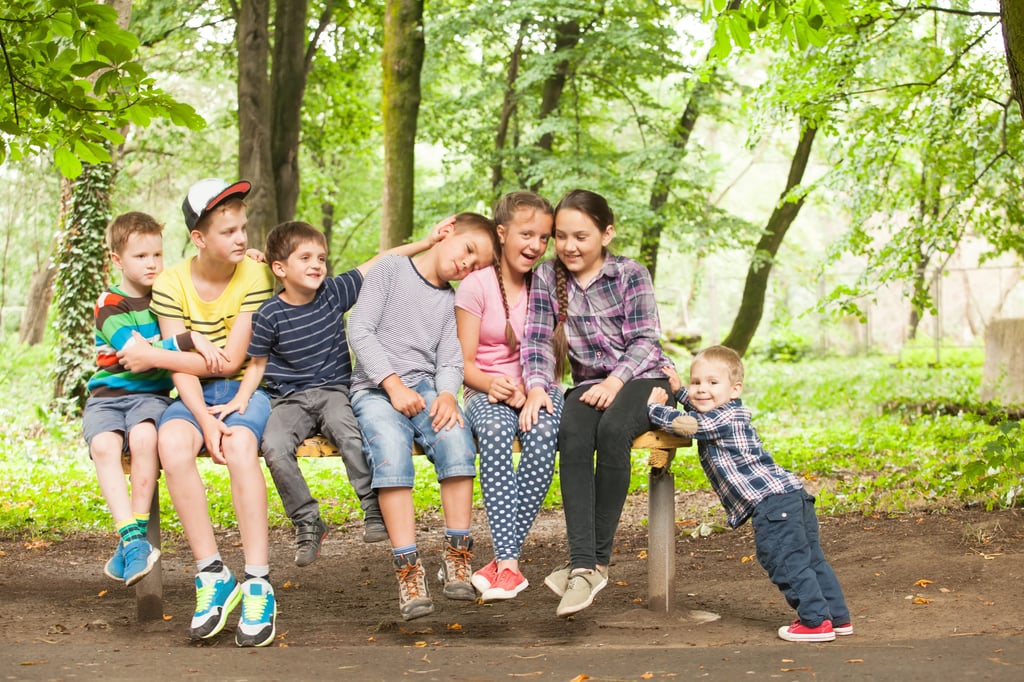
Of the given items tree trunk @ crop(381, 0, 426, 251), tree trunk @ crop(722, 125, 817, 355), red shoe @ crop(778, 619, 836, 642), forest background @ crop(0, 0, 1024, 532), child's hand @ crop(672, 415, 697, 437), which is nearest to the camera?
red shoe @ crop(778, 619, 836, 642)

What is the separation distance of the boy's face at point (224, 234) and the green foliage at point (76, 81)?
85 cm

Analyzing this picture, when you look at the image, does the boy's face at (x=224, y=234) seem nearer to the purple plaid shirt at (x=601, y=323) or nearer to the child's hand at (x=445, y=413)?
the child's hand at (x=445, y=413)

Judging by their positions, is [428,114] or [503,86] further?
[428,114]

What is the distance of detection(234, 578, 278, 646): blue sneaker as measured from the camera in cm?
378

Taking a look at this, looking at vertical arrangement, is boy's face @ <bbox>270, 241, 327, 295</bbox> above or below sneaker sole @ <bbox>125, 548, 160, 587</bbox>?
above

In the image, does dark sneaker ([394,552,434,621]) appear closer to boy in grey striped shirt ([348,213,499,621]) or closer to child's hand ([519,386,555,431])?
boy in grey striped shirt ([348,213,499,621])

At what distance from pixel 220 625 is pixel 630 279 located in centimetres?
209

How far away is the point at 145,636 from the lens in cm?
406

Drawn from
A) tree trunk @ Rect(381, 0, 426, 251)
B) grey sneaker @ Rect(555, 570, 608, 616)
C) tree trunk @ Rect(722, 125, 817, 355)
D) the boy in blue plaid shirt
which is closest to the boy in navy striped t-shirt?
grey sneaker @ Rect(555, 570, 608, 616)

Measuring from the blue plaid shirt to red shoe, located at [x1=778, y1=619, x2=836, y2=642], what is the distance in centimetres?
42

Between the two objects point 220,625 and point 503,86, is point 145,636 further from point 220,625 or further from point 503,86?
point 503,86

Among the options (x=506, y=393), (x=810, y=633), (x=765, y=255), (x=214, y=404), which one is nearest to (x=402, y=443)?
(x=506, y=393)

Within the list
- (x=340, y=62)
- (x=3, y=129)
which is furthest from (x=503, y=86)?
(x=3, y=129)

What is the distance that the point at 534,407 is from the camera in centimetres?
404
